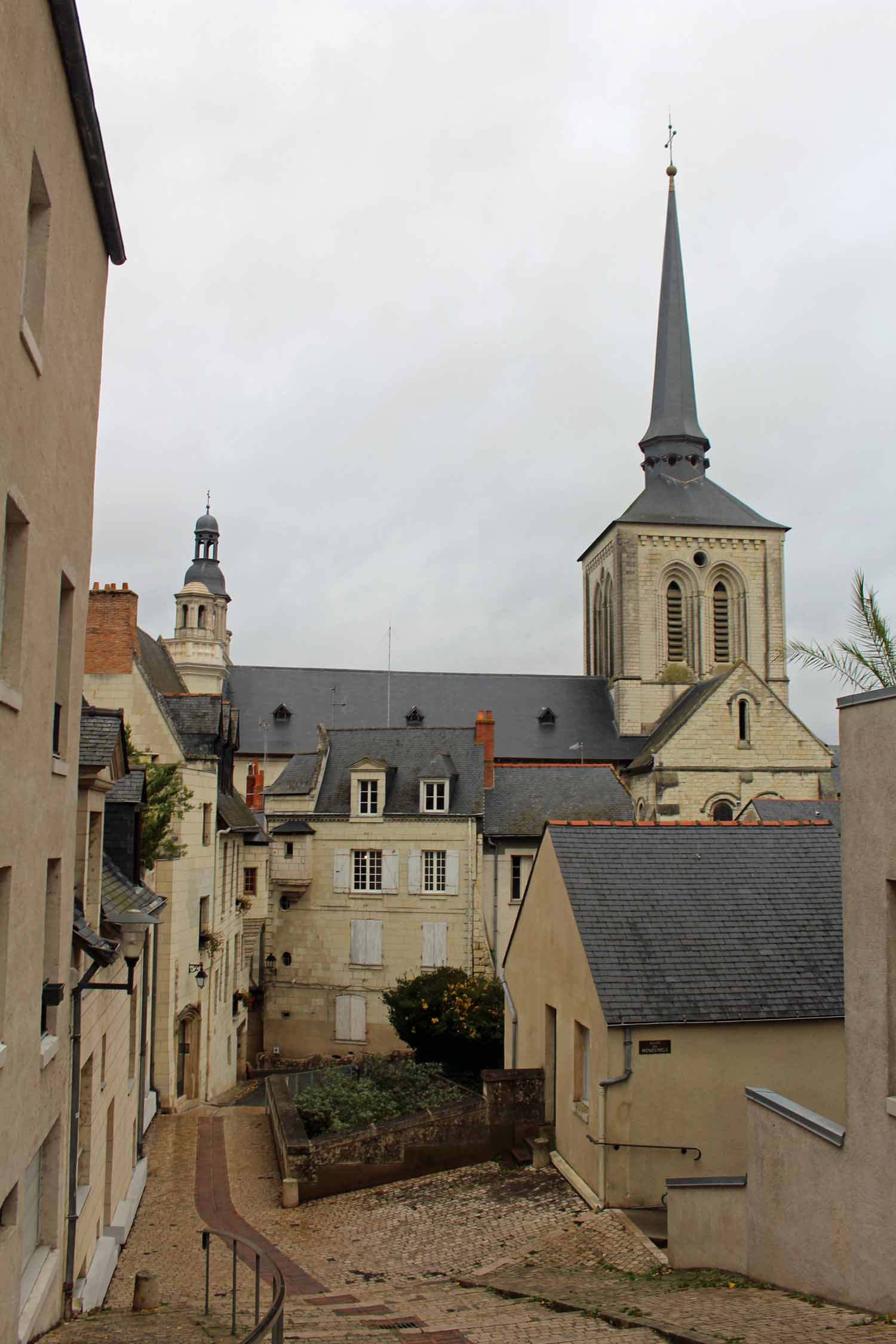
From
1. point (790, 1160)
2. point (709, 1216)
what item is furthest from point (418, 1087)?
point (790, 1160)

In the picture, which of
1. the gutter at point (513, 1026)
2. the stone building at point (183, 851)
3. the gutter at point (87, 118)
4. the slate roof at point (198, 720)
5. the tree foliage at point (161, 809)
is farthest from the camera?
the slate roof at point (198, 720)

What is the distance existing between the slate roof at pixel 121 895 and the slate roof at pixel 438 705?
34.3 metres

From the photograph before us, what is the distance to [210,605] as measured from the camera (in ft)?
171

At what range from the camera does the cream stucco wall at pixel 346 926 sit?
31516 mm

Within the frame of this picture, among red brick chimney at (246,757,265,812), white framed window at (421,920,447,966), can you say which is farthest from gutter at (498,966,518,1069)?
red brick chimney at (246,757,265,812)

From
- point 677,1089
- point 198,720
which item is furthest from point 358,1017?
point 677,1089

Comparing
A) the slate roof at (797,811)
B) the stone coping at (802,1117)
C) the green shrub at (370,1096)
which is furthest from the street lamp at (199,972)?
the slate roof at (797,811)

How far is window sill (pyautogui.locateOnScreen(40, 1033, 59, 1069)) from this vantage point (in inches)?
295

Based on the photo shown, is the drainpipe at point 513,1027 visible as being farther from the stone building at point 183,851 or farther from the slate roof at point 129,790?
the slate roof at point 129,790

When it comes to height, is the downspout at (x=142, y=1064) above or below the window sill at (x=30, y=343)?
below

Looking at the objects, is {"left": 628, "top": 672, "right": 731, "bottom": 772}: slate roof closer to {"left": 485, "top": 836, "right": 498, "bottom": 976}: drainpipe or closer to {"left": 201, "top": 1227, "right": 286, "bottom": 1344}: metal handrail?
{"left": 485, "top": 836, "right": 498, "bottom": 976}: drainpipe

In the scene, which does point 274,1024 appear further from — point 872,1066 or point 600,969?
point 872,1066

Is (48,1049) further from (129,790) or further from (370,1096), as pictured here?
(370,1096)

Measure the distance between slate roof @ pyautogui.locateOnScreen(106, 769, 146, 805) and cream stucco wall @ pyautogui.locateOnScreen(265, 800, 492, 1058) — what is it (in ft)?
61.5
